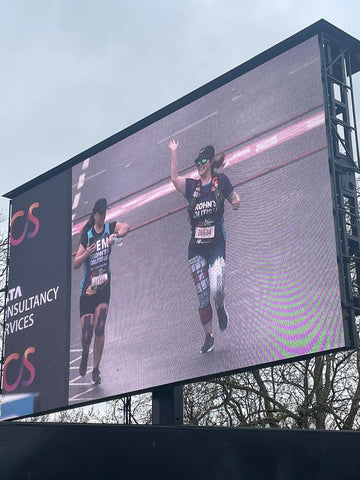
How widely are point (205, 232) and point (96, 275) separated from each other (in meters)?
2.04

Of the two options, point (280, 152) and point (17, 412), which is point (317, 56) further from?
point (17, 412)

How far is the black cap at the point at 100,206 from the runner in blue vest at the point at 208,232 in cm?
156

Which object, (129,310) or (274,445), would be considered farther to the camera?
(129,310)

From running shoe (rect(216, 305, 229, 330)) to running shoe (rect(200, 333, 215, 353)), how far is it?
0.63 ft

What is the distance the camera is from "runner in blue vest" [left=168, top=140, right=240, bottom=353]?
10.5 meters

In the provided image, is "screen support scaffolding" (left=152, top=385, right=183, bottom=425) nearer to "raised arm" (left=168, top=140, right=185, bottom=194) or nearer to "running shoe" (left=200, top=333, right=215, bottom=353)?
"running shoe" (left=200, top=333, right=215, bottom=353)

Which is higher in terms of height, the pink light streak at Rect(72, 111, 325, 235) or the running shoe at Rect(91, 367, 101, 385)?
the pink light streak at Rect(72, 111, 325, 235)

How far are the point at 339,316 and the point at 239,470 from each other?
7.35ft

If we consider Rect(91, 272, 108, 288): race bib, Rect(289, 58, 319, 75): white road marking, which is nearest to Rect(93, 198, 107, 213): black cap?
Rect(91, 272, 108, 288): race bib

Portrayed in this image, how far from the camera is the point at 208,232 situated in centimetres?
1084

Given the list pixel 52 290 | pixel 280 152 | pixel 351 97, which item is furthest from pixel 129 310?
pixel 351 97

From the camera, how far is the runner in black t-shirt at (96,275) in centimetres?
1198

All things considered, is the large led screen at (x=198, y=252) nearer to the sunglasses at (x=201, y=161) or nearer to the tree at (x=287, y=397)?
the sunglasses at (x=201, y=161)

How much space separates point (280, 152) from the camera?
10250mm
